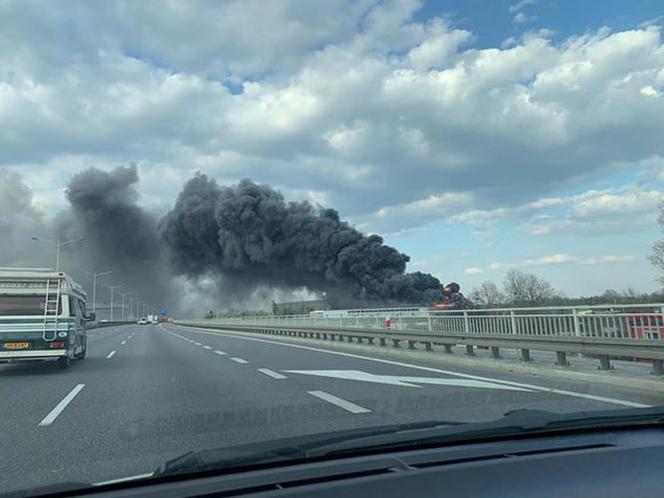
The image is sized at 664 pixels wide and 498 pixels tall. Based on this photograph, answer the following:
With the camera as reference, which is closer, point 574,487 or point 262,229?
point 574,487

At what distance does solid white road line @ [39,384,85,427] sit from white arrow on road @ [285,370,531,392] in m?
4.50

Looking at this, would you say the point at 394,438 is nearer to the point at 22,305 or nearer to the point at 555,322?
the point at 555,322

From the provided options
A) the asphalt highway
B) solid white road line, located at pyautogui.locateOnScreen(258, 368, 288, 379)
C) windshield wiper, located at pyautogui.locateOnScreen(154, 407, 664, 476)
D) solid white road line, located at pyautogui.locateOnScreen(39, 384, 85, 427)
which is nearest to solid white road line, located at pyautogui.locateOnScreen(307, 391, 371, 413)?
the asphalt highway

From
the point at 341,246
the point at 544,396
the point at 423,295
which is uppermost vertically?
the point at 341,246

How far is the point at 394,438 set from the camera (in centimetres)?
370

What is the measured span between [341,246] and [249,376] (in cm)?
5000

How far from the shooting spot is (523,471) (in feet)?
9.55

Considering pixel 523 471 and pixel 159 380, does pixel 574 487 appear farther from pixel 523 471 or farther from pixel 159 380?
pixel 159 380

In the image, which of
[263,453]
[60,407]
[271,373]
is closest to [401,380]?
[271,373]

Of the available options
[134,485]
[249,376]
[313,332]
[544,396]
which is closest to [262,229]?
[313,332]

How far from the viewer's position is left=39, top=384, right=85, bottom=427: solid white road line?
27.3 ft

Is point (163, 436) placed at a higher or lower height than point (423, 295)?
lower

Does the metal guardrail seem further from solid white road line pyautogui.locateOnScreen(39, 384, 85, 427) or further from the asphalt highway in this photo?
solid white road line pyautogui.locateOnScreen(39, 384, 85, 427)

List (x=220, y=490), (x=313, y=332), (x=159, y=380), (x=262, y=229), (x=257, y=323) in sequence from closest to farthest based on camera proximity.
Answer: (x=220, y=490) → (x=159, y=380) → (x=313, y=332) → (x=257, y=323) → (x=262, y=229)
